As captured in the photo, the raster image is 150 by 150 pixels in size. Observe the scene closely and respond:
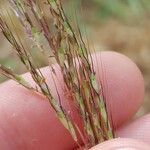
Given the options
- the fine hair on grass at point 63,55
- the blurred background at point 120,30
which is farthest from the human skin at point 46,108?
the blurred background at point 120,30

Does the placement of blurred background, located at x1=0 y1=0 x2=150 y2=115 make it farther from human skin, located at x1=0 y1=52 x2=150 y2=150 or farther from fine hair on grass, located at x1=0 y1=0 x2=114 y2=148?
fine hair on grass, located at x1=0 y1=0 x2=114 y2=148

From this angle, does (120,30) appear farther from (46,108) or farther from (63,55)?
(63,55)

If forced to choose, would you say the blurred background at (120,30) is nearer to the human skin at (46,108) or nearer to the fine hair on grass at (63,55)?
the human skin at (46,108)

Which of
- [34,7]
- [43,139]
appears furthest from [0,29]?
[43,139]

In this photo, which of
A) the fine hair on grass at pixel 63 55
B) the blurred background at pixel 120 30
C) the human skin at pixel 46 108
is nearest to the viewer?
the fine hair on grass at pixel 63 55

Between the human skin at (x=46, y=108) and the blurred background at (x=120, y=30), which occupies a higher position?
the blurred background at (x=120, y=30)

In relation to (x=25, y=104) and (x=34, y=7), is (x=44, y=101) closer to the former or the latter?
(x=25, y=104)
